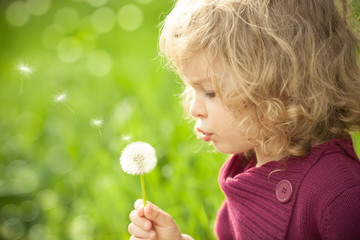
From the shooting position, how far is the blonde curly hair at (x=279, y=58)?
1.08 metres

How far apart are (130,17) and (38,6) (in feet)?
3.15

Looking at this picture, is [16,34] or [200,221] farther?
[16,34]

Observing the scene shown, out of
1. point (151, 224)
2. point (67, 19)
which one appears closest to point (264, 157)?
point (151, 224)

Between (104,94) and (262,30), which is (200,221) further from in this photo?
(104,94)

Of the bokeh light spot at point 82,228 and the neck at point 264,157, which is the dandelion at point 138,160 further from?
the bokeh light spot at point 82,228

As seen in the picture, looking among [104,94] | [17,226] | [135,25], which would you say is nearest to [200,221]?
[17,226]

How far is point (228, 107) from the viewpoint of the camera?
1.11m

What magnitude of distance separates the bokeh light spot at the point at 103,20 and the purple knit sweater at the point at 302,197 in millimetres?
2518

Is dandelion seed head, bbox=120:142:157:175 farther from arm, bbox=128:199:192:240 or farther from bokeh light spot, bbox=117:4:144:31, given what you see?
bokeh light spot, bbox=117:4:144:31

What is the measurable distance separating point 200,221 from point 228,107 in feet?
1.93

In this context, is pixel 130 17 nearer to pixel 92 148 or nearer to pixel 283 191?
pixel 92 148

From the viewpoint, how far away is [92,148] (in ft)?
6.67

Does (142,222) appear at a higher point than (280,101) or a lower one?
lower

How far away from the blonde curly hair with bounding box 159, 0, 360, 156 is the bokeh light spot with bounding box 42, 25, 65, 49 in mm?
2377
